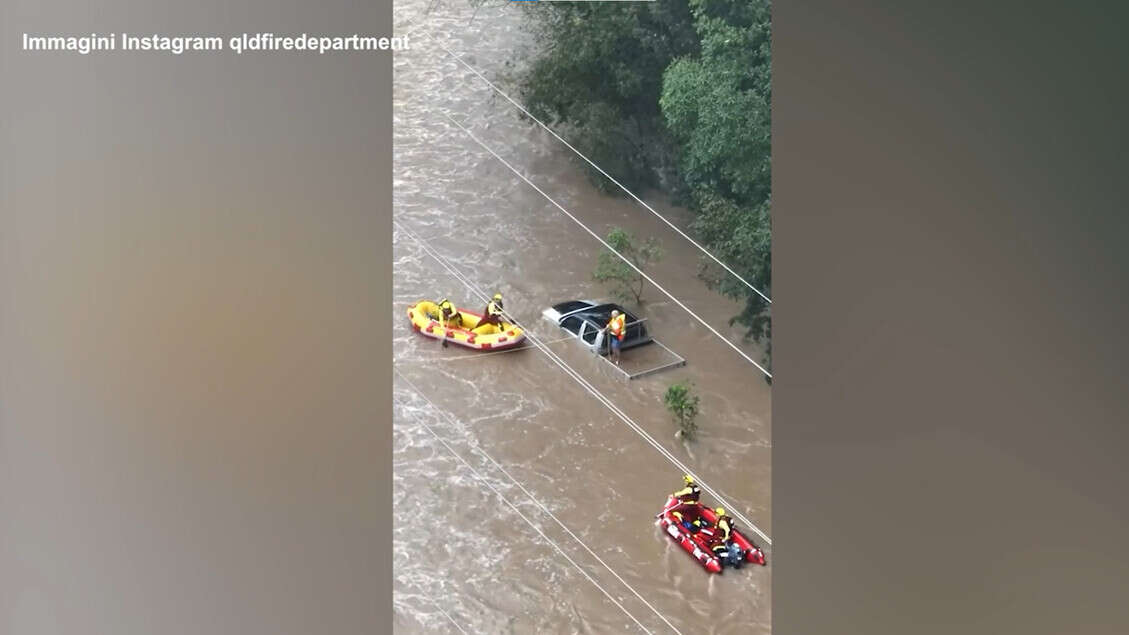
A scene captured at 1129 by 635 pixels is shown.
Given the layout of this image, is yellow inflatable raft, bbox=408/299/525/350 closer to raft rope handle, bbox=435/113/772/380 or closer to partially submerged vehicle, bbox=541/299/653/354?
partially submerged vehicle, bbox=541/299/653/354

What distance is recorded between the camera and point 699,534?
262 cm

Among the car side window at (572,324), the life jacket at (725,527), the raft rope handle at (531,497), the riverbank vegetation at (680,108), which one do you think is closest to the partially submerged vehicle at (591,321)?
the car side window at (572,324)

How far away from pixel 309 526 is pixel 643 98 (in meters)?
1.33

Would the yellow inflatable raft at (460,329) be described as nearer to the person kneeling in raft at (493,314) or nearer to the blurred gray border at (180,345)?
the person kneeling in raft at (493,314)

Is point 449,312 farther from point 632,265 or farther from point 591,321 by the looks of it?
point 632,265

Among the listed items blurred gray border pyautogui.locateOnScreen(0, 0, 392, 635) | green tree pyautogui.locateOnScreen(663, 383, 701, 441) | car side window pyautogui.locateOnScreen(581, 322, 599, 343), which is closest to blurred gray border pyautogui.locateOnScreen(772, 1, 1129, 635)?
green tree pyautogui.locateOnScreen(663, 383, 701, 441)

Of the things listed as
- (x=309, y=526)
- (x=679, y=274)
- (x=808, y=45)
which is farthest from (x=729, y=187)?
(x=309, y=526)

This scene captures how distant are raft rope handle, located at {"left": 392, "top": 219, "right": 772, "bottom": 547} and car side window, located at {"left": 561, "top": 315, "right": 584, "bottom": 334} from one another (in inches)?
2.8

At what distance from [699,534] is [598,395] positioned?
0.42 meters

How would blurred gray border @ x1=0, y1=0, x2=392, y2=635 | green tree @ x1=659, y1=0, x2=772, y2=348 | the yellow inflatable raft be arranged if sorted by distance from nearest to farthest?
blurred gray border @ x1=0, y1=0, x2=392, y2=635 < the yellow inflatable raft < green tree @ x1=659, y1=0, x2=772, y2=348

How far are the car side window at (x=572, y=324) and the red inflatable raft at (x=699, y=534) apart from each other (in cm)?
48

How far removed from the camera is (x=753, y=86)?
8.93ft

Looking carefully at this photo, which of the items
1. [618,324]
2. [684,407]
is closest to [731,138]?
[618,324]

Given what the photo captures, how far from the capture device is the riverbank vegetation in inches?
106
